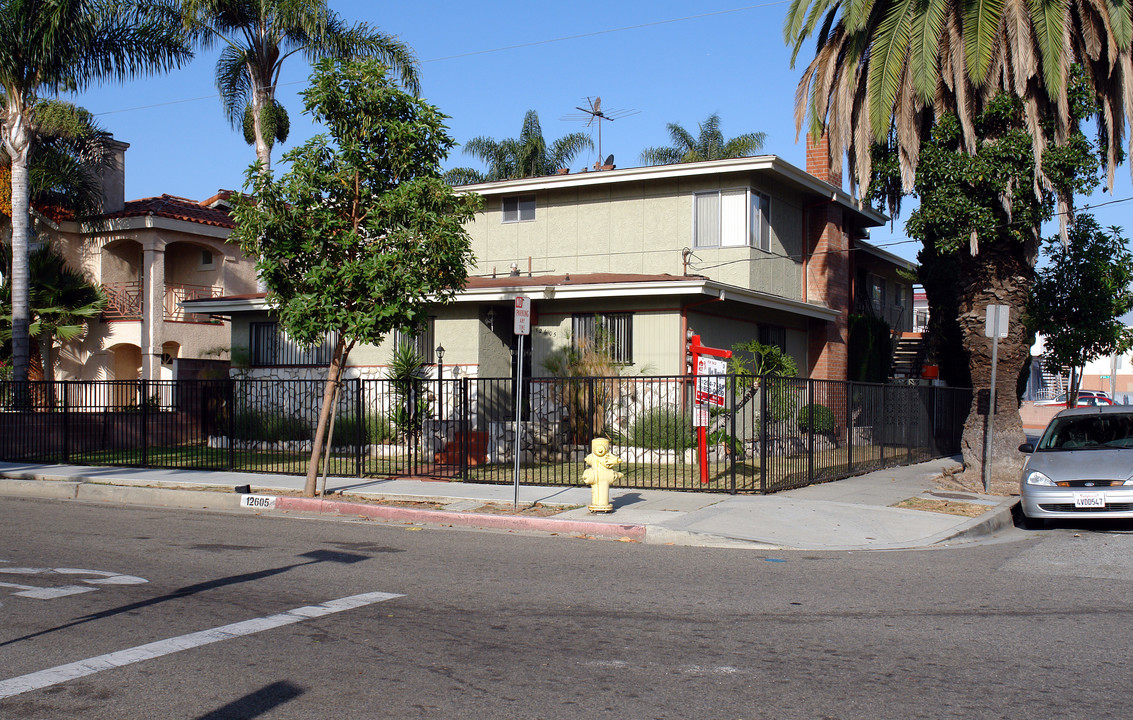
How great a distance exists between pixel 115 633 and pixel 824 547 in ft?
23.7

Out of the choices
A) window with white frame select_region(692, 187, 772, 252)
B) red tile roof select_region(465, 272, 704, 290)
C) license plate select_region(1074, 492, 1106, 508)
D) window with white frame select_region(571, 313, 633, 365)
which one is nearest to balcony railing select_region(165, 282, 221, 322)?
red tile roof select_region(465, 272, 704, 290)

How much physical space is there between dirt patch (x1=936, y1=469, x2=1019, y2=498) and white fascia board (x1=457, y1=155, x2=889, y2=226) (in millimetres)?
6191

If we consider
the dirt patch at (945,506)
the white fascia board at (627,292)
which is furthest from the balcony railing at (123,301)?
the dirt patch at (945,506)

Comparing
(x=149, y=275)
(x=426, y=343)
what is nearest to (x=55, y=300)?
(x=149, y=275)

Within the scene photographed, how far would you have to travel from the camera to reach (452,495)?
13820mm

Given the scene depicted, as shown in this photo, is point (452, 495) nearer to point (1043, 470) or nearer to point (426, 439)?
point (426, 439)

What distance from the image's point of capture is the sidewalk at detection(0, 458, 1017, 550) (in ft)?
36.2

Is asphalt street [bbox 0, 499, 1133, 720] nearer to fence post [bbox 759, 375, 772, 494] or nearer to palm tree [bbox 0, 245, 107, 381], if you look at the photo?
fence post [bbox 759, 375, 772, 494]

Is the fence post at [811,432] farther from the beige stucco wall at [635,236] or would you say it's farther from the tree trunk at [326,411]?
the tree trunk at [326,411]

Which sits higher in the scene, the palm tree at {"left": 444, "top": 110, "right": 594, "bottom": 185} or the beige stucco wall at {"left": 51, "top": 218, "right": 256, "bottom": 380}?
the palm tree at {"left": 444, "top": 110, "right": 594, "bottom": 185}

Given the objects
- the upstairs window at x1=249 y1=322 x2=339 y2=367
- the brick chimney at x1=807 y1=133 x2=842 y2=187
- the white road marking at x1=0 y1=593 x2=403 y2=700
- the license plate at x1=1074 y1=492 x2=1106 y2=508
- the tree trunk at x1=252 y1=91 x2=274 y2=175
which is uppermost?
the tree trunk at x1=252 y1=91 x2=274 y2=175

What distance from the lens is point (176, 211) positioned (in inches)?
1155

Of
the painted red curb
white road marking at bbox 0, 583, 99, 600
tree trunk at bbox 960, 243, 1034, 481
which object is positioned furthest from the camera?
tree trunk at bbox 960, 243, 1034, 481

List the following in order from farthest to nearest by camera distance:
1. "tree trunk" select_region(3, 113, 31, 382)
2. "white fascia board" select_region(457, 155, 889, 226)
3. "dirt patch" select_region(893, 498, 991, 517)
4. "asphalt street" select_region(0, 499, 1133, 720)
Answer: "tree trunk" select_region(3, 113, 31, 382) < "white fascia board" select_region(457, 155, 889, 226) < "dirt patch" select_region(893, 498, 991, 517) < "asphalt street" select_region(0, 499, 1133, 720)
